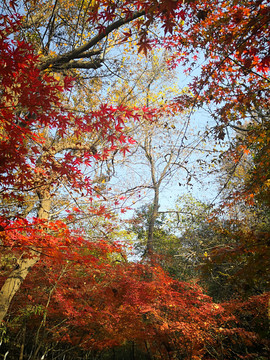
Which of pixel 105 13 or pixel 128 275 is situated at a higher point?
pixel 105 13

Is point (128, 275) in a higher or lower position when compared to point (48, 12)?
lower

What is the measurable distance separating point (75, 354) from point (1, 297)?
4687 mm

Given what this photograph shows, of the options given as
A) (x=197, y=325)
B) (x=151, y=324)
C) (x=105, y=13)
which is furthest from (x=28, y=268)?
(x=105, y=13)

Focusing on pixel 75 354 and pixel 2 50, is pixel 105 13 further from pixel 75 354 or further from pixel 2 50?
pixel 75 354

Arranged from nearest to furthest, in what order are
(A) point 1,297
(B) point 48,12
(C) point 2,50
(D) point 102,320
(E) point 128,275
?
(C) point 2,50
(B) point 48,12
(A) point 1,297
(D) point 102,320
(E) point 128,275

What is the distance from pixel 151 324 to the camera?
635 centimetres

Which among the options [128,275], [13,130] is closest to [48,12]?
[13,130]

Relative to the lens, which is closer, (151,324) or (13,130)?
(13,130)

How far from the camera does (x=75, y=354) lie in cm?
796

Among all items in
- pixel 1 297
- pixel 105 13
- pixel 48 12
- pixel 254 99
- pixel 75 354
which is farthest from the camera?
pixel 75 354

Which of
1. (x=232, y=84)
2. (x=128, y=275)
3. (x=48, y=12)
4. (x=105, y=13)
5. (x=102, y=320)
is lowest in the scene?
(x=102, y=320)

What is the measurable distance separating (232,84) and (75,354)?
29.8 ft

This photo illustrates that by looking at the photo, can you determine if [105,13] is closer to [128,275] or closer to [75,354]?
[128,275]

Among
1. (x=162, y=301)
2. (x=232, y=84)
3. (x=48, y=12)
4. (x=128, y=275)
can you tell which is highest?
(x=48, y=12)
